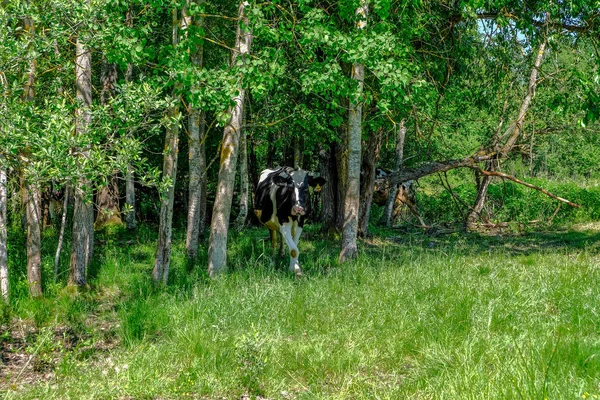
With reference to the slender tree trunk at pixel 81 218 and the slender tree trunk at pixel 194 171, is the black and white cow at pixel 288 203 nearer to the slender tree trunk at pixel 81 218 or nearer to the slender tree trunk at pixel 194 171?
the slender tree trunk at pixel 194 171

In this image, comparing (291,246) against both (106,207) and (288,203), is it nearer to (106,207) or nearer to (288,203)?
(288,203)

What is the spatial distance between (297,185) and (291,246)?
1555 mm

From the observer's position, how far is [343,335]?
6.95 meters

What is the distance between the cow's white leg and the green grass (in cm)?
182

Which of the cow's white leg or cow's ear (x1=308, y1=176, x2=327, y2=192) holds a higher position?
cow's ear (x1=308, y1=176, x2=327, y2=192)

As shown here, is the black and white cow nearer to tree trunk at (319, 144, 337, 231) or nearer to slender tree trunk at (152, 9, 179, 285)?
slender tree trunk at (152, 9, 179, 285)

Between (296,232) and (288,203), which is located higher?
(288,203)

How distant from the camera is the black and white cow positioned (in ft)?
43.5

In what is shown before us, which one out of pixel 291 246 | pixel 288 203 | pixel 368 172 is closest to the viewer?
pixel 291 246

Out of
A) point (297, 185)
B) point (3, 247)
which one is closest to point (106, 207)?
point (297, 185)

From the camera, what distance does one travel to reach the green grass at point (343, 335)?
5562 mm

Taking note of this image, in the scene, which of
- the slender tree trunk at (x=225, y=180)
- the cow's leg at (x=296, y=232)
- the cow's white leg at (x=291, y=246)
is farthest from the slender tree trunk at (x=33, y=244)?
the cow's leg at (x=296, y=232)

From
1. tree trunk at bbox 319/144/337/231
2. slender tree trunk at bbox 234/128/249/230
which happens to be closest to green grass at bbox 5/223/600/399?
tree trunk at bbox 319/144/337/231

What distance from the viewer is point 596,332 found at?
22.2ft
